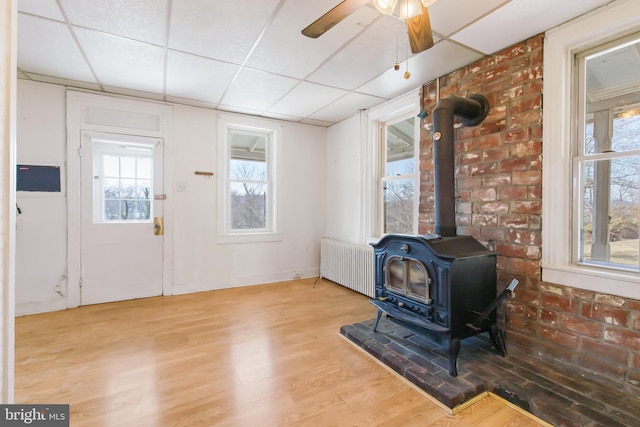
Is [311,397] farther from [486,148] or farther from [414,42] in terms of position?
[486,148]

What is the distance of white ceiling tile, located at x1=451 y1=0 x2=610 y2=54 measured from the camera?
1.79m

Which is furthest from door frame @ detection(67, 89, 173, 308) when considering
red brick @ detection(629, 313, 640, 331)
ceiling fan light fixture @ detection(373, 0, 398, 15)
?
red brick @ detection(629, 313, 640, 331)

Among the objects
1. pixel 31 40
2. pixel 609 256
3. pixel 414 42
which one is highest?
pixel 31 40

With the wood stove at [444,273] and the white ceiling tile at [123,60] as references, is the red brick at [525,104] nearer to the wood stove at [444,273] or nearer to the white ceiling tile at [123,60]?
the wood stove at [444,273]

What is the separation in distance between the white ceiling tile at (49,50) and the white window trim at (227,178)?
1480 mm

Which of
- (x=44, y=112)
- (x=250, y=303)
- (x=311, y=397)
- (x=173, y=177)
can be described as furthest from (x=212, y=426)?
(x=44, y=112)

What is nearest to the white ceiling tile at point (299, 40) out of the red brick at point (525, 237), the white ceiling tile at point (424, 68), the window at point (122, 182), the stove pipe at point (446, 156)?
the white ceiling tile at point (424, 68)

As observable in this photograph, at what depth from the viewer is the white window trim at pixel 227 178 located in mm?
3926

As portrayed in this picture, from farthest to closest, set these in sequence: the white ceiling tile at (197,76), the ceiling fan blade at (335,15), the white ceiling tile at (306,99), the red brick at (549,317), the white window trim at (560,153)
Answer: the white ceiling tile at (306,99), the white ceiling tile at (197,76), the red brick at (549,317), the white window trim at (560,153), the ceiling fan blade at (335,15)

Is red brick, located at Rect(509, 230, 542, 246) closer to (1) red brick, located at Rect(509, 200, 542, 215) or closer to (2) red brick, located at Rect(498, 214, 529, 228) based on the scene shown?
(2) red brick, located at Rect(498, 214, 529, 228)

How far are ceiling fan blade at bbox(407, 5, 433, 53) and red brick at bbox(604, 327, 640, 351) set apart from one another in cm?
204

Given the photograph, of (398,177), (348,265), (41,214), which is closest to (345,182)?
(398,177)

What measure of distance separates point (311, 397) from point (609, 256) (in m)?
2.14

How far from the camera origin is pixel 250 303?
11.1 feet
